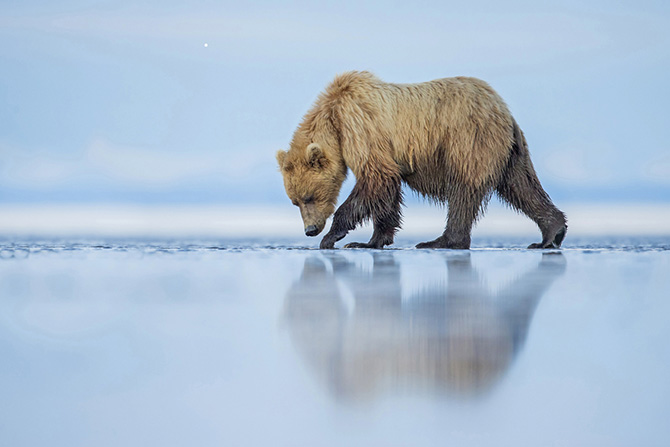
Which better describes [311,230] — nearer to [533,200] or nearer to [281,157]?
[281,157]

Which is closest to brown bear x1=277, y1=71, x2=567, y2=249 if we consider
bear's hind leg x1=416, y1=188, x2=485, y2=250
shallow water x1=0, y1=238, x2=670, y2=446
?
bear's hind leg x1=416, y1=188, x2=485, y2=250

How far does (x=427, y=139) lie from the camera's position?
8.01 meters

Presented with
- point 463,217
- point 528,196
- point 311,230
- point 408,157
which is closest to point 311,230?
point 311,230

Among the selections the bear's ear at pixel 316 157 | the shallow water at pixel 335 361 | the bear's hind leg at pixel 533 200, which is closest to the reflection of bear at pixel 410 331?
the shallow water at pixel 335 361

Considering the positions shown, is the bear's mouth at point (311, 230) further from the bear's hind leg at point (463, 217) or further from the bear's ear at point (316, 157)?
the bear's hind leg at point (463, 217)

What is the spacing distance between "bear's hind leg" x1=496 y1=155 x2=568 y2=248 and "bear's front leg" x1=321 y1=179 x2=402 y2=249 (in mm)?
1160

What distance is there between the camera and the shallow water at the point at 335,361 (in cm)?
167

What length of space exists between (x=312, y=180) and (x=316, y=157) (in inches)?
9.6

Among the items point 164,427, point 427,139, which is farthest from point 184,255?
point 164,427

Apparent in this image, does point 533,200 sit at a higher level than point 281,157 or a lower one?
lower

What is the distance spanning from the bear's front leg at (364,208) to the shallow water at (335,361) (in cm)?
350

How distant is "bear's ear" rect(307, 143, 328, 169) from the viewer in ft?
25.7

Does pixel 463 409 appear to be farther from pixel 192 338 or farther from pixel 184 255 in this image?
pixel 184 255

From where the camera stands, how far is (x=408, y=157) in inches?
318
